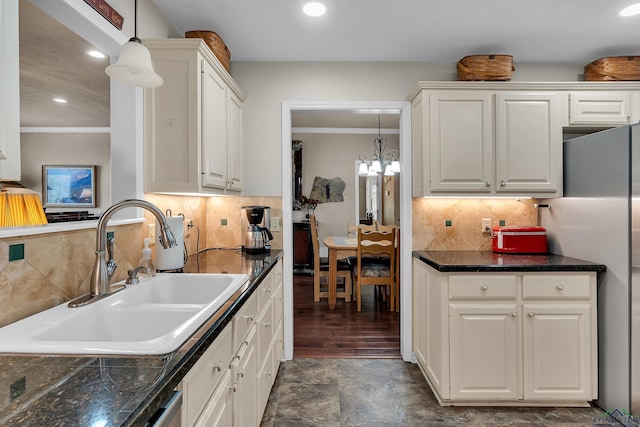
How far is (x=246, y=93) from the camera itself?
2.89 metres

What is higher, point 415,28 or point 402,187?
point 415,28

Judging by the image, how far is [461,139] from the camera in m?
2.54

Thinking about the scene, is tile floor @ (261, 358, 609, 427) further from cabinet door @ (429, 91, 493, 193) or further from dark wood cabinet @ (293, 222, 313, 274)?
dark wood cabinet @ (293, 222, 313, 274)

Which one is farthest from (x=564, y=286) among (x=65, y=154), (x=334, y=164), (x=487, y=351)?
(x=65, y=154)

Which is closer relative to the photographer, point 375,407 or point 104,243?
point 104,243

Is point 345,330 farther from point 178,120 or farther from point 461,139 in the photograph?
point 178,120

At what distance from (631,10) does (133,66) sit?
2823 millimetres

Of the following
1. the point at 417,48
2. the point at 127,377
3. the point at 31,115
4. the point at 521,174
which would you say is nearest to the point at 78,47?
the point at 31,115

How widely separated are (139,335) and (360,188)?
5585mm

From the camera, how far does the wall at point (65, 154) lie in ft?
14.0

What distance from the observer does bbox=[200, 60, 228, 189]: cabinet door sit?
2006mm

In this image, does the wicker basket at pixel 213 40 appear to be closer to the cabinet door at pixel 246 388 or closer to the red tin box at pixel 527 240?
the cabinet door at pixel 246 388

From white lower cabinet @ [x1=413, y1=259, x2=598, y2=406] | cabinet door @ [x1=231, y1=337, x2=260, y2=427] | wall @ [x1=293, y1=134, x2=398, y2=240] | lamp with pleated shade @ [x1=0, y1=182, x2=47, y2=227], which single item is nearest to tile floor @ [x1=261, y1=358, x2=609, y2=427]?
white lower cabinet @ [x1=413, y1=259, x2=598, y2=406]

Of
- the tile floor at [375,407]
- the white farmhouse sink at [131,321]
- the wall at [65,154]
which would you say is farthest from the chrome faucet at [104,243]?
the wall at [65,154]
